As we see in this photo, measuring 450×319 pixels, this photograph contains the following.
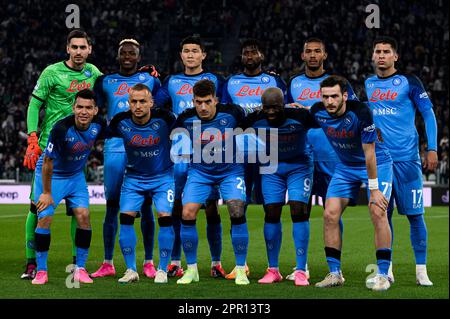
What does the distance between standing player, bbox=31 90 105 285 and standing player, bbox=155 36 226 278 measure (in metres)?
1.06

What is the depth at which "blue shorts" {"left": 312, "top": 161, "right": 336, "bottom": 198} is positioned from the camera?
30.0 feet

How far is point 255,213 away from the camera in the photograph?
20.5 meters

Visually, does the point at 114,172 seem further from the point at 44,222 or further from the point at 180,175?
the point at 44,222

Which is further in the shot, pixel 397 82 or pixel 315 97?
pixel 315 97

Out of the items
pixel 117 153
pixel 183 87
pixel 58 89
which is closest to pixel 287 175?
pixel 183 87

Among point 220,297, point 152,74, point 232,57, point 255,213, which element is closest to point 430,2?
point 232,57

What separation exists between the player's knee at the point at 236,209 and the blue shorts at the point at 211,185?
0.13 ft

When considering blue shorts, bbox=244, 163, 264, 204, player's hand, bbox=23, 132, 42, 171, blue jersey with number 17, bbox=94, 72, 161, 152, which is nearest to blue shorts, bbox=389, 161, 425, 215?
blue shorts, bbox=244, 163, 264, 204

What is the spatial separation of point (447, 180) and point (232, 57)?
33.8 feet

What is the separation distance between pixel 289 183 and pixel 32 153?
104 inches

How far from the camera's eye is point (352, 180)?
27.0ft

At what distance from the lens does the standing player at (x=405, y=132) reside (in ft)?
28.1

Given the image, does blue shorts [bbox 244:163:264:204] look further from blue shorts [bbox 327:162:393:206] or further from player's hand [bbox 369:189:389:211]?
player's hand [bbox 369:189:389:211]

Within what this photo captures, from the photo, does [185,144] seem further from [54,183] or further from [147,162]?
[54,183]
